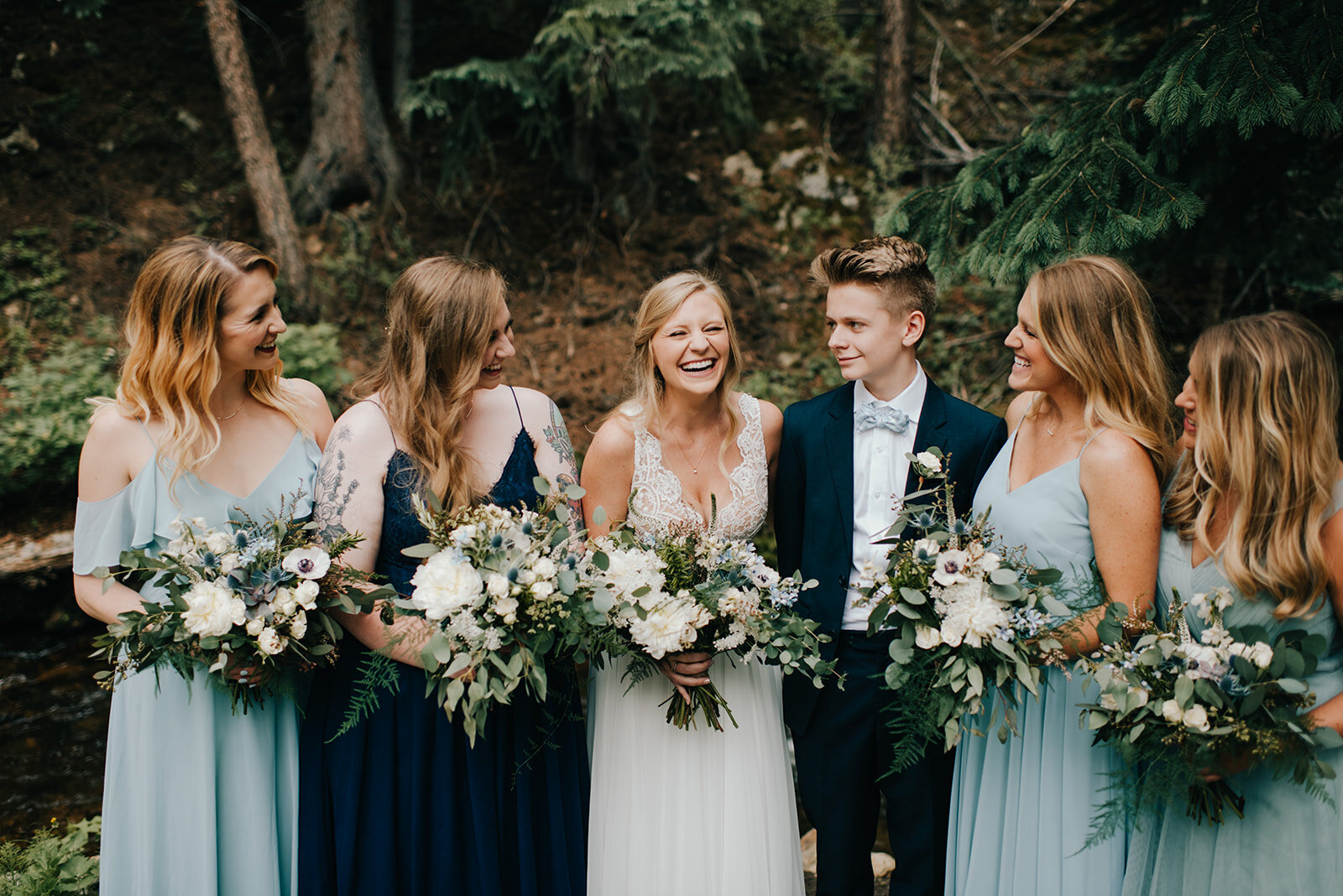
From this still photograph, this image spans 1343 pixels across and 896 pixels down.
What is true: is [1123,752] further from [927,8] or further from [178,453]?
[927,8]

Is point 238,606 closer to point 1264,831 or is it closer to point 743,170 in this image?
point 1264,831

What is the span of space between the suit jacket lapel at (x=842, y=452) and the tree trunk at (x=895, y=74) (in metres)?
6.74

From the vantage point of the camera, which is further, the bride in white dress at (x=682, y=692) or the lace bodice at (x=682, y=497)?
the lace bodice at (x=682, y=497)

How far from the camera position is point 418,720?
3008mm

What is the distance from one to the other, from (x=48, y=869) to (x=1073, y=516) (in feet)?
13.7

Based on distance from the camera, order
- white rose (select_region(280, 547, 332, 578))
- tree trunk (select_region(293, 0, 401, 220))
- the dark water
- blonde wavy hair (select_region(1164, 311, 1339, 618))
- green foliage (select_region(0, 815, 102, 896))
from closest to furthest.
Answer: blonde wavy hair (select_region(1164, 311, 1339, 618))
white rose (select_region(280, 547, 332, 578))
green foliage (select_region(0, 815, 102, 896))
the dark water
tree trunk (select_region(293, 0, 401, 220))

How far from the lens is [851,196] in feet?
30.5

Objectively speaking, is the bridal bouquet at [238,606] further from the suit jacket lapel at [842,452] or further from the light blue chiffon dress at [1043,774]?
the light blue chiffon dress at [1043,774]

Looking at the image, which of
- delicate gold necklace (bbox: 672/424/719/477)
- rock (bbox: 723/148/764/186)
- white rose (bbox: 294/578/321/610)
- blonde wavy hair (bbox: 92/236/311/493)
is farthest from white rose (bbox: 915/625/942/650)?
rock (bbox: 723/148/764/186)

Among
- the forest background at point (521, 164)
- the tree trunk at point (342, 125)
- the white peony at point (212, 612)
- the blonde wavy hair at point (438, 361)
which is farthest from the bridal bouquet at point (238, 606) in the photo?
the tree trunk at point (342, 125)

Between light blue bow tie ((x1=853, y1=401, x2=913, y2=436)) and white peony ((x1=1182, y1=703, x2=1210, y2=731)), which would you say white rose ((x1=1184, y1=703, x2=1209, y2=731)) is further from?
light blue bow tie ((x1=853, y1=401, x2=913, y2=436))

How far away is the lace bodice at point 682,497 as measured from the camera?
332cm

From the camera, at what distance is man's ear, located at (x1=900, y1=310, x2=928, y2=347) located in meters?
3.44

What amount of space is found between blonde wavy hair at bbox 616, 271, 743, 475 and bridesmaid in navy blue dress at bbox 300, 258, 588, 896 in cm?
61
